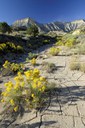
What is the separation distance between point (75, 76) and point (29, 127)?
3.33 meters

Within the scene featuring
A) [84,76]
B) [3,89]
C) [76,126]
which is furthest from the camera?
[84,76]

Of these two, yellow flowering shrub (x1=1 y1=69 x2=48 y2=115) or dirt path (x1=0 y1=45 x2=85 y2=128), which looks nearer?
dirt path (x1=0 y1=45 x2=85 y2=128)

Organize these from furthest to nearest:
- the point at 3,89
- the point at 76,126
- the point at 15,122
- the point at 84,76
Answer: the point at 84,76 < the point at 3,89 < the point at 15,122 < the point at 76,126

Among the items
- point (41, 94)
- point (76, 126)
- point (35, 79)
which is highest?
point (35, 79)

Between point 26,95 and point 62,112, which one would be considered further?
point 26,95

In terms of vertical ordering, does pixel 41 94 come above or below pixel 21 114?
above

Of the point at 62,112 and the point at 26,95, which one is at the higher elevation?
the point at 26,95

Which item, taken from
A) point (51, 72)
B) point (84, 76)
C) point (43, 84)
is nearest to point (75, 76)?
point (84, 76)

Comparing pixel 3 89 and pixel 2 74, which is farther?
pixel 2 74

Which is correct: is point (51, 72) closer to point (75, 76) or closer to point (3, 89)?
point (75, 76)

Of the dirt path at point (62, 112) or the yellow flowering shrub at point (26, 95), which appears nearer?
the dirt path at point (62, 112)

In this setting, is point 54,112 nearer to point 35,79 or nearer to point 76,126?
point 76,126

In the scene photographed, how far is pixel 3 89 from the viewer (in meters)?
5.92

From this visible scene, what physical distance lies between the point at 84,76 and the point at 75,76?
1.13ft
